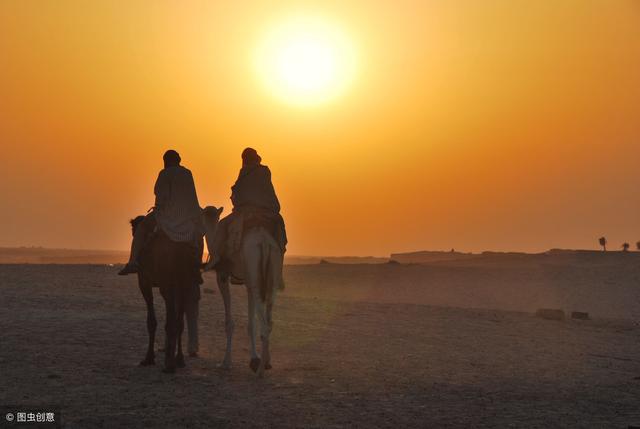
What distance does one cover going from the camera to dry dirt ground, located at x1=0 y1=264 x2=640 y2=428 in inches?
428

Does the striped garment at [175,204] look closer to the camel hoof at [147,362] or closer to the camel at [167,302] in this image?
the camel at [167,302]

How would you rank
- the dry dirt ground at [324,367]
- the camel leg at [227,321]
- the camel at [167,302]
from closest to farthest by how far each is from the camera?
the dry dirt ground at [324,367]
the camel at [167,302]
the camel leg at [227,321]

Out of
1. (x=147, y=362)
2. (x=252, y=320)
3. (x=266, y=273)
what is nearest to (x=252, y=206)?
(x=266, y=273)

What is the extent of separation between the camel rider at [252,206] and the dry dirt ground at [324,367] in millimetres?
2097

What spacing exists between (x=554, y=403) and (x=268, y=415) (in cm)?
442

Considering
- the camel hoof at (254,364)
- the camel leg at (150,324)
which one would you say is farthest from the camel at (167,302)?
the camel hoof at (254,364)

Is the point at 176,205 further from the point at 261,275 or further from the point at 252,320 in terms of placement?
the point at 252,320

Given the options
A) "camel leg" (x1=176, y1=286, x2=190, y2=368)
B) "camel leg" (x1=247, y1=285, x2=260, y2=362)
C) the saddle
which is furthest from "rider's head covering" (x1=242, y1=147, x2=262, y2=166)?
"camel leg" (x1=176, y1=286, x2=190, y2=368)

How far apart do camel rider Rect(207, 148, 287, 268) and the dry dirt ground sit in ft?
6.88

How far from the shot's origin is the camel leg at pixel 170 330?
13.2m

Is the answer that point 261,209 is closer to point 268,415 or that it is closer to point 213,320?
point 268,415

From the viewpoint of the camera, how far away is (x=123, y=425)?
9.64 meters

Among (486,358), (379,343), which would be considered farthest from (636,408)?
(379,343)

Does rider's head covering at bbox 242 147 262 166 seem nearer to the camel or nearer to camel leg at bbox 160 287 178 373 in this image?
the camel
